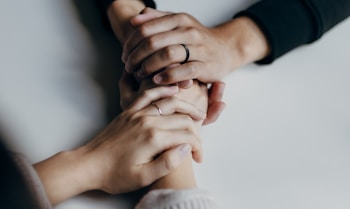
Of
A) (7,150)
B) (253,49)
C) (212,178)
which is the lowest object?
(212,178)

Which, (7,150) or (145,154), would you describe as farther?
(145,154)

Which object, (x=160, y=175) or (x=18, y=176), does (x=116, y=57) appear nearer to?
(x=160, y=175)

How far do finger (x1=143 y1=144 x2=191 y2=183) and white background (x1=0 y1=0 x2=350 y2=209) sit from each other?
2.1 inches

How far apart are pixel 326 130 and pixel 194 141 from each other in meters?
0.24

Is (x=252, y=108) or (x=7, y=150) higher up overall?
(x=7, y=150)

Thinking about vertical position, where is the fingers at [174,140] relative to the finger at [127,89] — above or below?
below

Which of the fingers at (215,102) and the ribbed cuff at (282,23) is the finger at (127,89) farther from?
the ribbed cuff at (282,23)

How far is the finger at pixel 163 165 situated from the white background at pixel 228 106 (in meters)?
0.05

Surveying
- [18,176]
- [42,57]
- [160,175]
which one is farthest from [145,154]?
[18,176]

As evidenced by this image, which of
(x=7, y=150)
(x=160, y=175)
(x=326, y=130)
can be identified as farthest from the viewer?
(x=326, y=130)

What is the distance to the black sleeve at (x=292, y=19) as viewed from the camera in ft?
3.46

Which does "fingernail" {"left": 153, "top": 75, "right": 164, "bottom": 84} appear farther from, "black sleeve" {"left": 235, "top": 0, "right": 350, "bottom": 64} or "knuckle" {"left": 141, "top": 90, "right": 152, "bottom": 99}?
"black sleeve" {"left": 235, "top": 0, "right": 350, "bottom": 64}

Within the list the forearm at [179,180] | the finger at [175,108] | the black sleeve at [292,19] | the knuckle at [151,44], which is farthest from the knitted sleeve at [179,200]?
the black sleeve at [292,19]

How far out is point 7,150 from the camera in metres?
0.40
